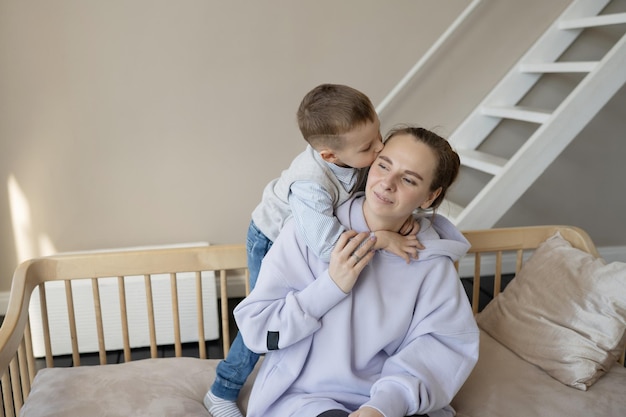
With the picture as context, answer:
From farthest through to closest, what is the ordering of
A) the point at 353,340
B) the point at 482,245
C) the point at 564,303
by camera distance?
the point at 482,245 → the point at 564,303 → the point at 353,340

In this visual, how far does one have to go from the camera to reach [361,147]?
58.4 inches

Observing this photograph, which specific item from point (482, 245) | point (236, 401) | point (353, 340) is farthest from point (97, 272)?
point (482, 245)

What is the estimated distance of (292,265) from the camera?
1.58 meters

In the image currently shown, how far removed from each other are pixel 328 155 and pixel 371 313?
0.40 m

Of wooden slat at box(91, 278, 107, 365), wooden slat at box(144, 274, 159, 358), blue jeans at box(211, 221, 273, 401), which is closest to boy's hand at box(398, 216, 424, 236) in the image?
blue jeans at box(211, 221, 273, 401)

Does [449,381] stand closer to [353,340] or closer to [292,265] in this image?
[353,340]

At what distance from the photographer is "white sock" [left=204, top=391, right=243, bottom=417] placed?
1.70 m

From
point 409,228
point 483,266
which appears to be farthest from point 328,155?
point 483,266

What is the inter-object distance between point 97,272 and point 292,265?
673mm

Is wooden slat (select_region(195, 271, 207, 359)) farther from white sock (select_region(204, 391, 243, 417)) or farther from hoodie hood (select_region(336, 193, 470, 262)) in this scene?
hoodie hood (select_region(336, 193, 470, 262))

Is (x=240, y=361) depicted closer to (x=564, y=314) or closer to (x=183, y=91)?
(x=564, y=314)

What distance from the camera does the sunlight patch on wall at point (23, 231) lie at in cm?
309

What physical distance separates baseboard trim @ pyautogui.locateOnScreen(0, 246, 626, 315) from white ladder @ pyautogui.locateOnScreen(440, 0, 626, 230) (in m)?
0.70

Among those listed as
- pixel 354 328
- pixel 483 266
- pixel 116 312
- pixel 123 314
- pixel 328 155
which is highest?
pixel 328 155
